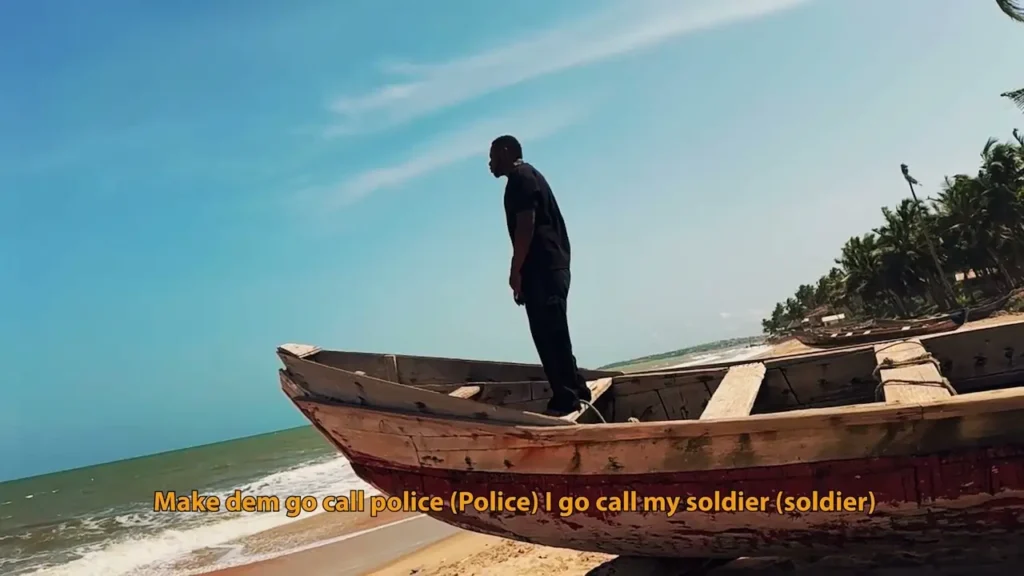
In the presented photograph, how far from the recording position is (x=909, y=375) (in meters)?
3.25

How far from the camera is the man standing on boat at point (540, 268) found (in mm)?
3708

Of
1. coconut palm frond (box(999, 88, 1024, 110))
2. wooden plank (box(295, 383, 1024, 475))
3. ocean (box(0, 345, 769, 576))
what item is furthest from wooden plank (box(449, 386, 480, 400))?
coconut palm frond (box(999, 88, 1024, 110))

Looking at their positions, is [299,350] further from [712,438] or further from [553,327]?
[712,438]

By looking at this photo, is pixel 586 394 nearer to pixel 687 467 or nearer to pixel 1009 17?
pixel 687 467

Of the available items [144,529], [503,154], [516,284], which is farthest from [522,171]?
[144,529]

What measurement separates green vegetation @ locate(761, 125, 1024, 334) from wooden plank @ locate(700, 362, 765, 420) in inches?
1261

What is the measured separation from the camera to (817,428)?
8.73 ft

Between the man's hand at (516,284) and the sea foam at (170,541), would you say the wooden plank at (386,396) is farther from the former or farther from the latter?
the sea foam at (170,541)

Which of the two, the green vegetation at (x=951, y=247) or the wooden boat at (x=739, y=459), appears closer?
the wooden boat at (x=739, y=459)

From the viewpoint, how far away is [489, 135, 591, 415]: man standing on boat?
3708mm

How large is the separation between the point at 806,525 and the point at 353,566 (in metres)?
7.23

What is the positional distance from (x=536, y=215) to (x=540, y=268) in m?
0.30

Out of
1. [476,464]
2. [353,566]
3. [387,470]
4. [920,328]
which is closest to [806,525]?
[476,464]

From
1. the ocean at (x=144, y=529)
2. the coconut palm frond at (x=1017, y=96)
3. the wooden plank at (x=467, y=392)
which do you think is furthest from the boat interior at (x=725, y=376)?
the coconut palm frond at (x=1017, y=96)
